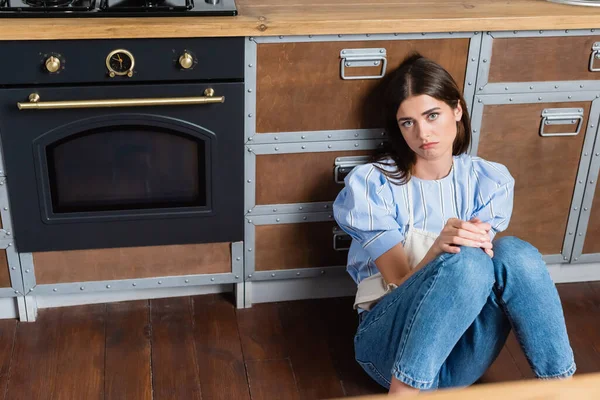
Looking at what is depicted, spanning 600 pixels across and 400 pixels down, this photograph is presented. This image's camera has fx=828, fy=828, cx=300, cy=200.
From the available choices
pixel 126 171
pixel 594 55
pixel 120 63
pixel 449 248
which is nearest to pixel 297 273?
pixel 126 171

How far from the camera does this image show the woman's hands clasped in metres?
1.81

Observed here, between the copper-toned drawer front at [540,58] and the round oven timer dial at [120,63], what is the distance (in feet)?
3.10

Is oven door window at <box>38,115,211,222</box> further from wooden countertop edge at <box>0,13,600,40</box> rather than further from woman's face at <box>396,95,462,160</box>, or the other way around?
woman's face at <box>396,95,462,160</box>

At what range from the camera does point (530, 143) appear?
7.68 feet

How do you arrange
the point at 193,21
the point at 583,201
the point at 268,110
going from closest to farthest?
the point at 193,21 < the point at 268,110 < the point at 583,201

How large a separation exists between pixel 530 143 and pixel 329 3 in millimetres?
690

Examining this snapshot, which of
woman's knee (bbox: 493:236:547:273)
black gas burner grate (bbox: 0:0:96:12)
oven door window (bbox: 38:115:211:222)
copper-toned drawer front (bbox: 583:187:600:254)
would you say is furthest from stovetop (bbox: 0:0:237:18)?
copper-toned drawer front (bbox: 583:187:600:254)

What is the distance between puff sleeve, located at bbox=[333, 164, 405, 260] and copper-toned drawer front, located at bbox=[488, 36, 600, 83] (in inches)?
17.6

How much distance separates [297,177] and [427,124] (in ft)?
1.37

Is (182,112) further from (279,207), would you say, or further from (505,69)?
(505,69)

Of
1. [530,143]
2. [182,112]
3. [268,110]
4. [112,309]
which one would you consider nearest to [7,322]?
[112,309]

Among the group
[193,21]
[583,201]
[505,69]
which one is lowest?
[583,201]

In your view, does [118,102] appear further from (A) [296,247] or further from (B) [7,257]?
(A) [296,247]

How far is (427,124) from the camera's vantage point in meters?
2.03
